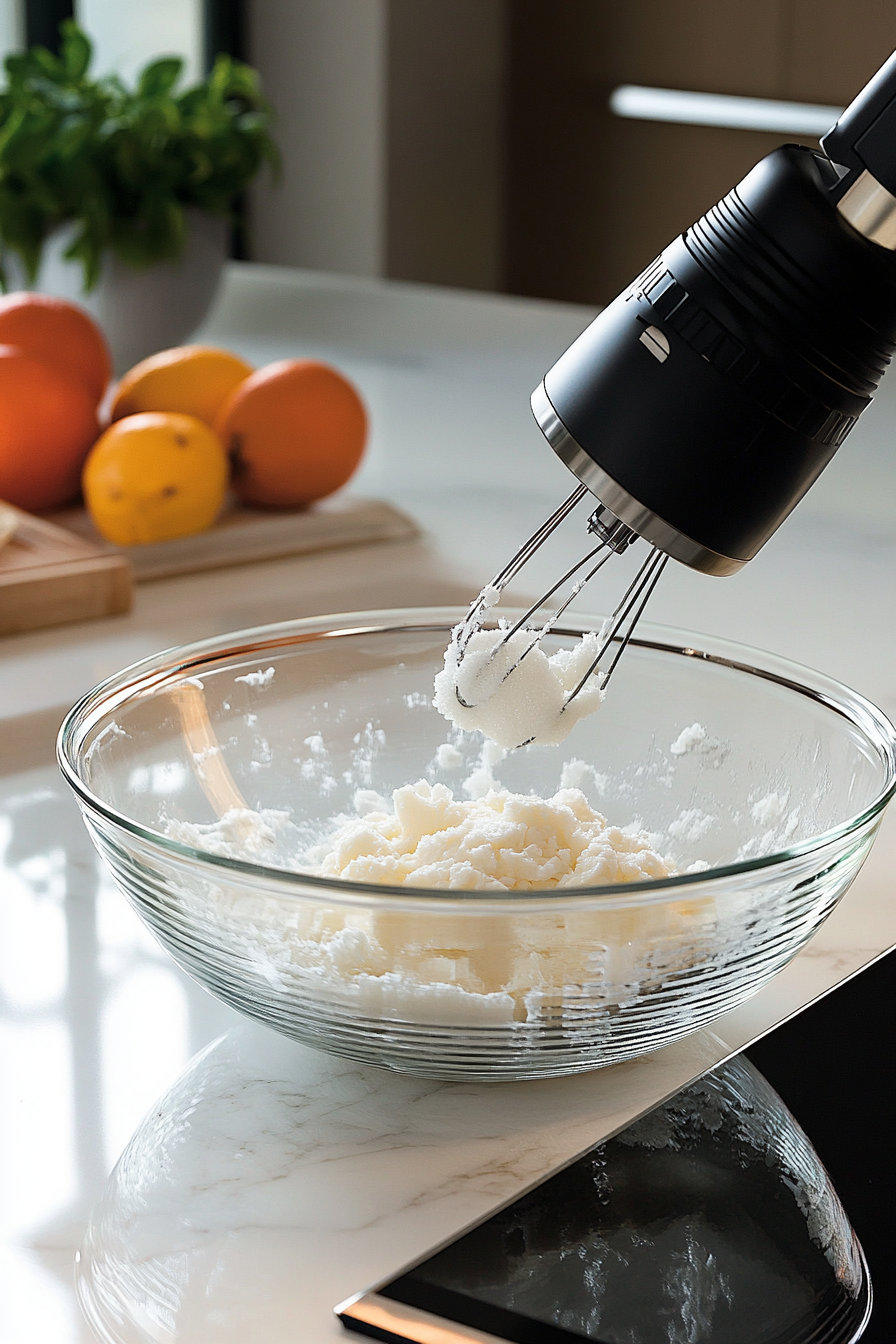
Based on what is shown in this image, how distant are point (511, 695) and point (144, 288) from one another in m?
1.04

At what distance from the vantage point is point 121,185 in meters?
1.41

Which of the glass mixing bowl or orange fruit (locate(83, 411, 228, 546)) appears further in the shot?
orange fruit (locate(83, 411, 228, 546))

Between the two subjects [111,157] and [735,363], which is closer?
[735,363]

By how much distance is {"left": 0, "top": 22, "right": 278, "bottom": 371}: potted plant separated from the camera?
1.38 m

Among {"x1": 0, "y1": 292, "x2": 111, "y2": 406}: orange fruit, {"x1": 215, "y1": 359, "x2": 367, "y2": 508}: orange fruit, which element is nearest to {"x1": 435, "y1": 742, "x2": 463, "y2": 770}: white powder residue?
{"x1": 215, "y1": 359, "x2": 367, "y2": 508}: orange fruit

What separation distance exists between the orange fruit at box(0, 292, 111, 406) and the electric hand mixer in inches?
32.5

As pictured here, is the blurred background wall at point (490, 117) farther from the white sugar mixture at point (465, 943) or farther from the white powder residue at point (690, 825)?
the white sugar mixture at point (465, 943)

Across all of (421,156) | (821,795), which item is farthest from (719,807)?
(421,156)

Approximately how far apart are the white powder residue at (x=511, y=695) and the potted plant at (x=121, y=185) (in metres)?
0.98

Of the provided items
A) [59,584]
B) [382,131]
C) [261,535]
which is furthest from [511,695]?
[382,131]

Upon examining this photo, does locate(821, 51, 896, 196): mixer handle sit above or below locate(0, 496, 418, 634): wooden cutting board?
above

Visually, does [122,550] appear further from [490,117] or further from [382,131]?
[490,117]

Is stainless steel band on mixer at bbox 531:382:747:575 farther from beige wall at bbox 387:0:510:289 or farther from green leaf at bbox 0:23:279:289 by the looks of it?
beige wall at bbox 387:0:510:289

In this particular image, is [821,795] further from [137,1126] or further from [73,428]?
[73,428]
